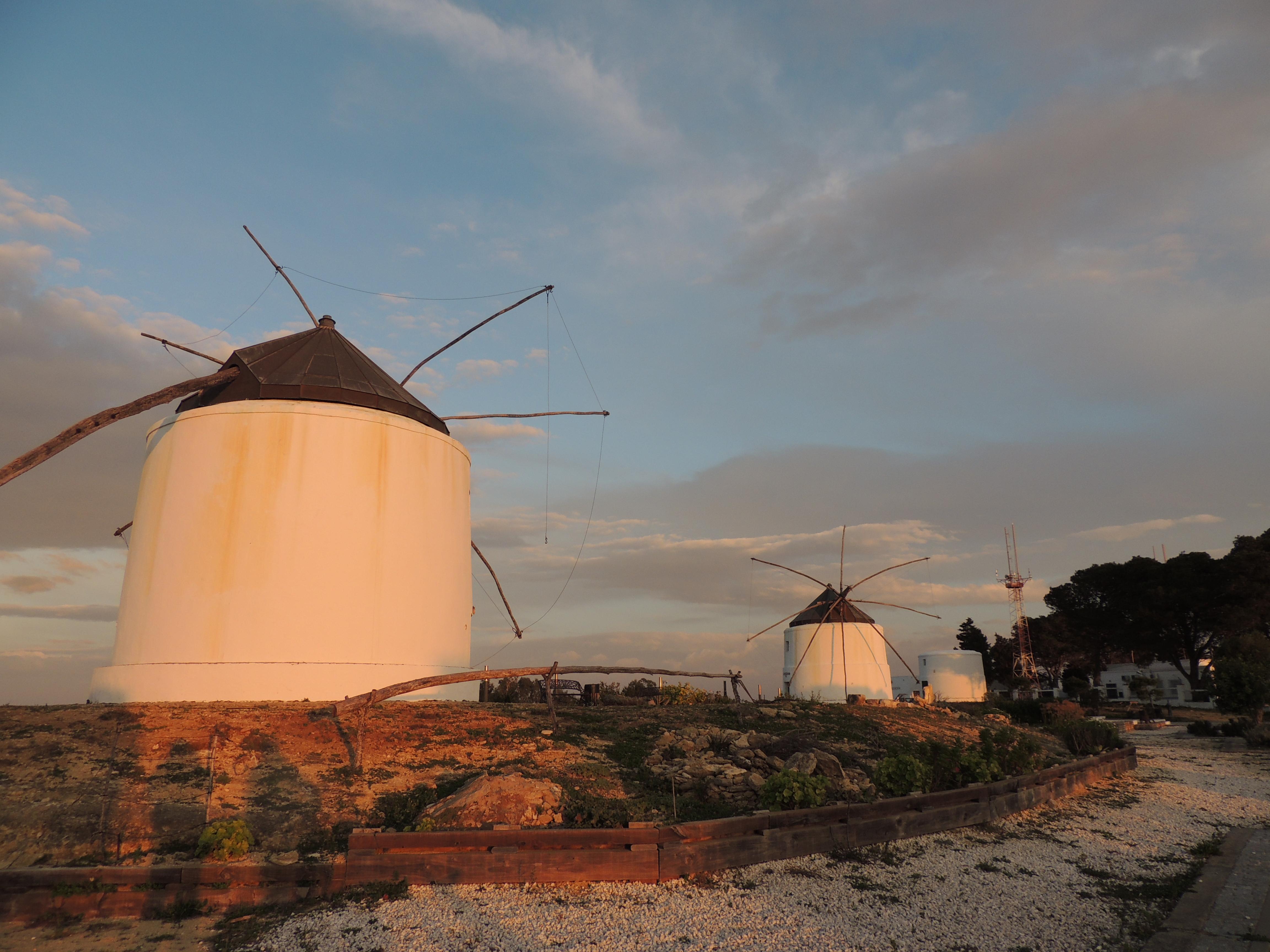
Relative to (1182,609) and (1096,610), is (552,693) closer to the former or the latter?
(1182,609)

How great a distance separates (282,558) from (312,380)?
5.32 meters

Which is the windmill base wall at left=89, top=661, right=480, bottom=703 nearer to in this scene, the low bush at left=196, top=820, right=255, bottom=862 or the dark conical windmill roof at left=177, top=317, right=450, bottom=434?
the dark conical windmill roof at left=177, top=317, right=450, bottom=434

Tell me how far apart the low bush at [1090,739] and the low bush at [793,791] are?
16.2m

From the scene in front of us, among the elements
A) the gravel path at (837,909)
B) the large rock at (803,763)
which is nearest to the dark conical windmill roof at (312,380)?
the large rock at (803,763)

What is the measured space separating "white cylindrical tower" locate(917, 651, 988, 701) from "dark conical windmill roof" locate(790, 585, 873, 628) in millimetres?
18979

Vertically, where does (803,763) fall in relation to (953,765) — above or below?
above

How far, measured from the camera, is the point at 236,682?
56.5 feet

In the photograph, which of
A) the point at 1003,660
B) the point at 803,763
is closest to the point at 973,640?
the point at 1003,660

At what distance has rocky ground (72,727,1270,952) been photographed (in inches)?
284

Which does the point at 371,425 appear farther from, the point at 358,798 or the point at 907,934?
the point at 907,934

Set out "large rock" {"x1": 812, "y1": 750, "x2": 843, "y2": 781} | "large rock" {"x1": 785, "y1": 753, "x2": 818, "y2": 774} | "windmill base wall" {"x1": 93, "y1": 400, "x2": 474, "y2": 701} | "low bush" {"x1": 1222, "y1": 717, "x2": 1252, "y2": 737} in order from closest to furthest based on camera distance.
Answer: "large rock" {"x1": 785, "y1": 753, "x2": 818, "y2": 774}, "large rock" {"x1": 812, "y1": 750, "x2": 843, "y2": 781}, "windmill base wall" {"x1": 93, "y1": 400, "x2": 474, "y2": 701}, "low bush" {"x1": 1222, "y1": 717, "x2": 1252, "y2": 737}

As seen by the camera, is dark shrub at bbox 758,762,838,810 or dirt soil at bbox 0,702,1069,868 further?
dark shrub at bbox 758,762,838,810

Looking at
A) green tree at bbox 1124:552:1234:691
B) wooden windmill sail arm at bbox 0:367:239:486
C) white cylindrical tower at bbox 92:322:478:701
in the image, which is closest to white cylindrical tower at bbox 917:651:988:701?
green tree at bbox 1124:552:1234:691

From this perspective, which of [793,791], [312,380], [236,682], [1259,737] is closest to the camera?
[793,791]
